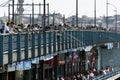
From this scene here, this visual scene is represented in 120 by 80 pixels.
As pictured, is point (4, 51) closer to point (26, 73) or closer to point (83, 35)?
point (26, 73)

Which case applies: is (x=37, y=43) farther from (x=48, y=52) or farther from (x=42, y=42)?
(x=48, y=52)

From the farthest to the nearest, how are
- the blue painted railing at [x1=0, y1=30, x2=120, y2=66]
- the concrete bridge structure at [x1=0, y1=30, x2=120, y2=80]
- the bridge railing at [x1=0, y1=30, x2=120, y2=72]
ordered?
1. the concrete bridge structure at [x1=0, y1=30, x2=120, y2=80]
2. the blue painted railing at [x1=0, y1=30, x2=120, y2=66]
3. the bridge railing at [x1=0, y1=30, x2=120, y2=72]

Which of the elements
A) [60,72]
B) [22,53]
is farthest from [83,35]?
[22,53]

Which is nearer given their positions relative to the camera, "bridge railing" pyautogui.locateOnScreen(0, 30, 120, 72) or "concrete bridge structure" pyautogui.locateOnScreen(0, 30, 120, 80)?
"bridge railing" pyautogui.locateOnScreen(0, 30, 120, 72)

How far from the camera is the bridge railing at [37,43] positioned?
24.7m

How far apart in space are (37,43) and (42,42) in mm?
1263

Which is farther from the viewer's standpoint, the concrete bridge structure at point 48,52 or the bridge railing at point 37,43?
the concrete bridge structure at point 48,52

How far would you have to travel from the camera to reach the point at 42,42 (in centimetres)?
3203

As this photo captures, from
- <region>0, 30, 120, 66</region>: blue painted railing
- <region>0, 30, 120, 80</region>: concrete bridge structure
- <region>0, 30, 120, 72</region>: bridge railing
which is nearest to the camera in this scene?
<region>0, 30, 120, 72</region>: bridge railing

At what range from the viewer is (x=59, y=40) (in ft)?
120

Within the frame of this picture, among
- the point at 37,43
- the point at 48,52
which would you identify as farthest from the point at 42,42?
the point at 48,52

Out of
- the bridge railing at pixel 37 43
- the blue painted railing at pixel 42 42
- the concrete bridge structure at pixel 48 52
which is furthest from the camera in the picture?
the concrete bridge structure at pixel 48 52

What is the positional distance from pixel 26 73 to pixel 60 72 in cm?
917

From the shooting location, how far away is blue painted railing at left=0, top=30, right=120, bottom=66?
24.9m
